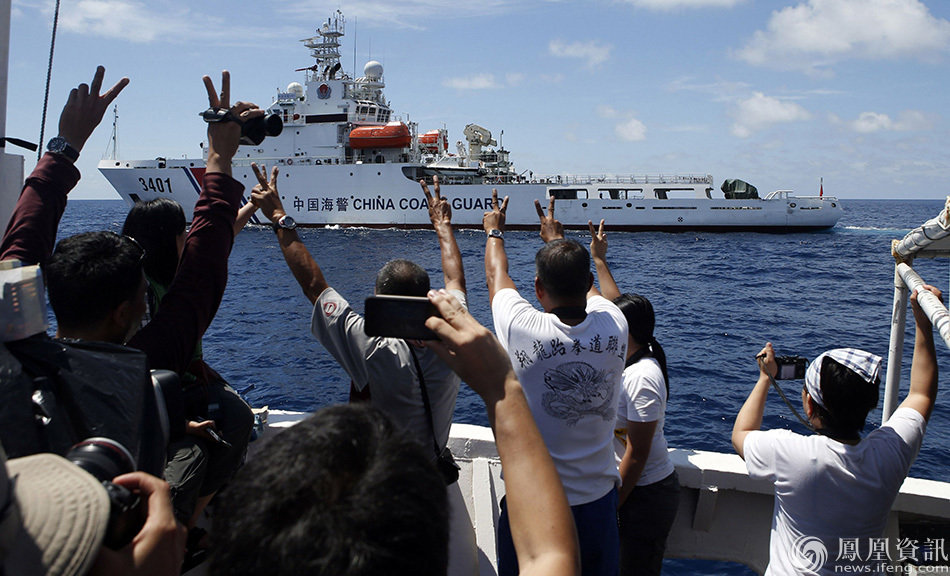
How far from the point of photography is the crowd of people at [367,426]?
0.73 metres

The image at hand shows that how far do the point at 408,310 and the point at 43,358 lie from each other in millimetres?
632

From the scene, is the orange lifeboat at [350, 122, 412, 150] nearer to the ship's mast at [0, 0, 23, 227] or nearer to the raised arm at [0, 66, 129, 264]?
the ship's mast at [0, 0, 23, 227]

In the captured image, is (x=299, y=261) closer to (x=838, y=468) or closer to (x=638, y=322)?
(x=638, y=322)

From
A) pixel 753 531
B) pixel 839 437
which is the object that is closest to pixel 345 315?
pixel 839 437

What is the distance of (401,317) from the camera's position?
44.6 inches

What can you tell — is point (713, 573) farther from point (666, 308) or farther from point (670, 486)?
point (666, 308)

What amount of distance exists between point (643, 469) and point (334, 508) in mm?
1991

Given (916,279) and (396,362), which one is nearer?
(396,362)

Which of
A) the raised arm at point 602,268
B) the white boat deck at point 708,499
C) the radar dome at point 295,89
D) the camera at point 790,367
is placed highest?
the radar dome at point 295,89

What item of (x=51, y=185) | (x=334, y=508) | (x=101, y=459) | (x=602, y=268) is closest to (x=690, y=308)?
(x=602, y=268)

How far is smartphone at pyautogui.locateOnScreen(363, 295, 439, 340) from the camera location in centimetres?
112

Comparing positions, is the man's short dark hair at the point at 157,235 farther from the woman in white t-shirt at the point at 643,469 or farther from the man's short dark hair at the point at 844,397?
the man's short dark hair at the point at 844,397

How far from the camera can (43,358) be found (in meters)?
1.11

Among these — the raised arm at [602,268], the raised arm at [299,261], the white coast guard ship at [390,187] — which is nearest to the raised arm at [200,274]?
the raised arm at [299,261]
